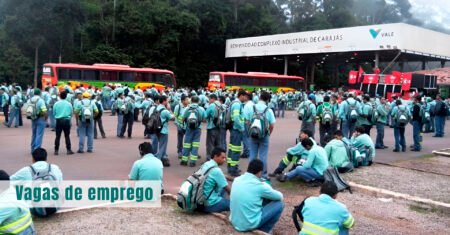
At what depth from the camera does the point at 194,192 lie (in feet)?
20.2

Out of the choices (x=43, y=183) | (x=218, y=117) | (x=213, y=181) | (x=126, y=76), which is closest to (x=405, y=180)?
(x=218, y=117)

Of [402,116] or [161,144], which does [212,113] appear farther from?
[402,116]

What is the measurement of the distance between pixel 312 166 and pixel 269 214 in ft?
9.95

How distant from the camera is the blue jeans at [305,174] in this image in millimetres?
8539

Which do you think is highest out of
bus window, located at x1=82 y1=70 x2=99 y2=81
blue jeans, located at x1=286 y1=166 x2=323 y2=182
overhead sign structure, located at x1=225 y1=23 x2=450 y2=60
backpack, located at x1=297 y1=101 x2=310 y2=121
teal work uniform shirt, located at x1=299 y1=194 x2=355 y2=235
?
overhead sign structure, located at x1=225 y1=23 x2=450 y2=60

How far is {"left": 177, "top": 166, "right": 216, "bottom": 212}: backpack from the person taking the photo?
20.0ft

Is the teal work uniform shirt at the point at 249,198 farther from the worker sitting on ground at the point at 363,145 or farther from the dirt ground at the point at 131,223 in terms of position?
the worker sitting on ground at the point at 363,145

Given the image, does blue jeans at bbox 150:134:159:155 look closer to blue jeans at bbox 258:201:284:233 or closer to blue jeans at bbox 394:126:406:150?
blue jeans at bbox 258:201:284:233

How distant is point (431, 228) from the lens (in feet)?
22.0

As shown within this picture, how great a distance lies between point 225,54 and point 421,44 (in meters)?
22.0

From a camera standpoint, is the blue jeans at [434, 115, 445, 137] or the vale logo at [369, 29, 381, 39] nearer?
the blue jeans at [434, 115, 445, 137]

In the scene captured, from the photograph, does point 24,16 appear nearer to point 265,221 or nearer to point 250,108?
point 250,108

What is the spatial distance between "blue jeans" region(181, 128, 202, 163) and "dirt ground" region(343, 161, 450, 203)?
11.3 ft

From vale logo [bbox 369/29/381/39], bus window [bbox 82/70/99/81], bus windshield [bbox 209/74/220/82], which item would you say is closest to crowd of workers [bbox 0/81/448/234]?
bus window [bbox 82/70/99/81]
